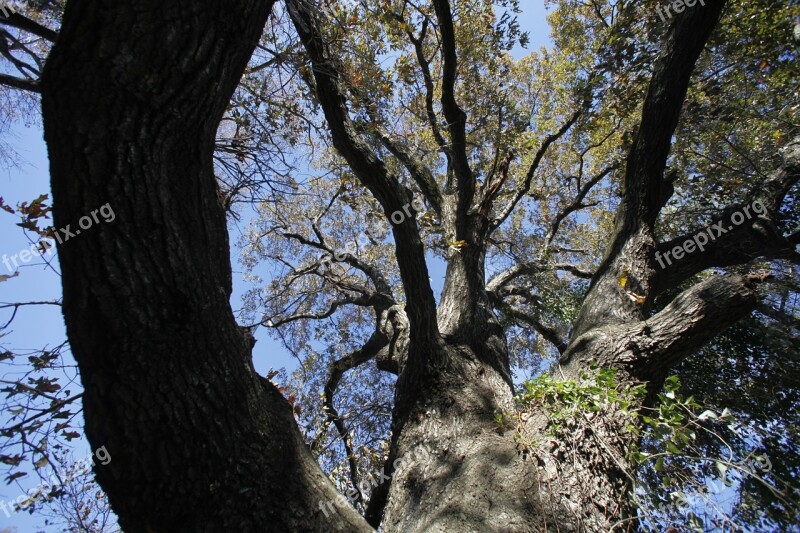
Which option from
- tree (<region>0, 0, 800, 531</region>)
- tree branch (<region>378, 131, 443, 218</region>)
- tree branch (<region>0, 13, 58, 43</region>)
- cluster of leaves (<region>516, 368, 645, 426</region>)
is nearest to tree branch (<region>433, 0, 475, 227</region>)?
tree (<region>0, 0, 800, 531</region>)

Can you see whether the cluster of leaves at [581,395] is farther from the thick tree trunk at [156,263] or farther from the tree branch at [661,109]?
the tree branch at [661,109]

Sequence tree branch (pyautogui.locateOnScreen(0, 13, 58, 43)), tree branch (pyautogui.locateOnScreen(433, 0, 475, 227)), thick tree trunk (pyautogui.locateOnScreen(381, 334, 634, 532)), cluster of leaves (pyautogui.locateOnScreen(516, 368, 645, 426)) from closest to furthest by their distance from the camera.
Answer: thick tree trunk (pyautogui.locateOnScreen(381, 334, 634, 532))
cluster of leaves (pyautogui.locateOnScreen(516, 368, 645, 426))
tree branch (pyautogui.locateOnScreen(0, 13, 58, 43))
tree branch (pyautogui.locateOnScreen(433, 0, 475, 227))

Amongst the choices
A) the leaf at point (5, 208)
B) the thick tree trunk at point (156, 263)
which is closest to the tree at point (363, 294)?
the thick tree trunk at point (156, 263)

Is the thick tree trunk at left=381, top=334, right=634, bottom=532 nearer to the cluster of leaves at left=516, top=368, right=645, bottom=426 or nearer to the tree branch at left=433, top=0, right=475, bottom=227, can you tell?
the cluster of leaves at left=516, top=368, right=645, bottom=426

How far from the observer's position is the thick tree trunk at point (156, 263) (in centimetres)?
174

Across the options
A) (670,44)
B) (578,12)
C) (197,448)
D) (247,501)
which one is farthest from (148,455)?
(578,12)

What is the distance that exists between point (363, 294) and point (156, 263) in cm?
476

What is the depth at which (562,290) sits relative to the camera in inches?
308

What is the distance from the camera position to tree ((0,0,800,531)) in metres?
1.79

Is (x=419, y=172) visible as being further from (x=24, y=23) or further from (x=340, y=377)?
(x=24, y=23)

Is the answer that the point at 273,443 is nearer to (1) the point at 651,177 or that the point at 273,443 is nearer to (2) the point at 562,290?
(1) the point at 651,177

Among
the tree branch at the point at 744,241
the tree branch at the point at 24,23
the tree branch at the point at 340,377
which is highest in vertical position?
the tree branch at the point at 24,23

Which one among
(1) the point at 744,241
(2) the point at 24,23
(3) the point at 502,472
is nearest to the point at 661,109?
(1) the point at 744,241

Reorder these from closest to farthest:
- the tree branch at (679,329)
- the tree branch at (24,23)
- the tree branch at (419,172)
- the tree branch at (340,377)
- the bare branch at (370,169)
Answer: the tree branch at (24,23) < the tree branch at (679,329) < the bare branch at (370,169) < the tree branch at (340,377) < the tree branch at (419,172)
